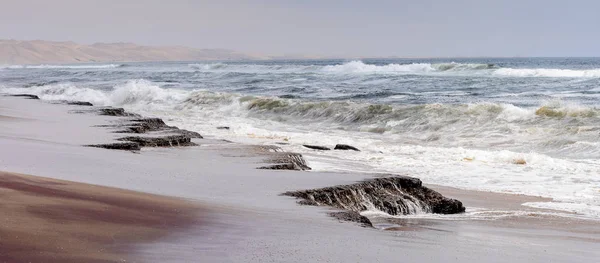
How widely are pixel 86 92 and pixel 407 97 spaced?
1380 centimetres

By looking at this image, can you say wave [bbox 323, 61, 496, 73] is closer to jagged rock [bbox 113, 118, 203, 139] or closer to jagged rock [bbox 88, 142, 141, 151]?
jagged rock [bbox 113, 118, 203, 139]

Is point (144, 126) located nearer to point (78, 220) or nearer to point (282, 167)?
point (282, 167)

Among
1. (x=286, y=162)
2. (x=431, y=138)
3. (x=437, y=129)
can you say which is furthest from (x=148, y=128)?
(x=437, y=129)

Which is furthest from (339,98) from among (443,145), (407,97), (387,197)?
(387,197)

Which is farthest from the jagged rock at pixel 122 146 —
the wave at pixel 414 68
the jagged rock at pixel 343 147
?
the wave at pixel 414 68

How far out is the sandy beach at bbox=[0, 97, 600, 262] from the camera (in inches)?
164

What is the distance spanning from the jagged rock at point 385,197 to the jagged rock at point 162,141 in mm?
3869

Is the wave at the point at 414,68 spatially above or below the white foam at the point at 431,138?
below

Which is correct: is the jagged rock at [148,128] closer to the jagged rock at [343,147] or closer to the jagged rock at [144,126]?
the jagged rock at [144,126]

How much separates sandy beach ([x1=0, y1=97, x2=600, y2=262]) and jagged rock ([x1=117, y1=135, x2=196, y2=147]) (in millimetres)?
1042

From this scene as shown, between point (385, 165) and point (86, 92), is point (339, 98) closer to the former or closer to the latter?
point (86, 92)

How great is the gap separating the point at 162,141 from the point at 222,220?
519 centimetres

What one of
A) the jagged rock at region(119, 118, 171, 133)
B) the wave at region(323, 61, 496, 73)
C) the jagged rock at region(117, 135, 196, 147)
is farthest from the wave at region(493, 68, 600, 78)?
the jagged rock at region(117, 135, 196, 147)

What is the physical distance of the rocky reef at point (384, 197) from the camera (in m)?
6.48
